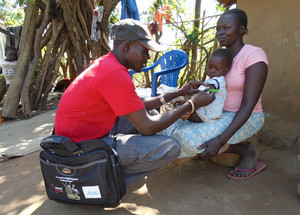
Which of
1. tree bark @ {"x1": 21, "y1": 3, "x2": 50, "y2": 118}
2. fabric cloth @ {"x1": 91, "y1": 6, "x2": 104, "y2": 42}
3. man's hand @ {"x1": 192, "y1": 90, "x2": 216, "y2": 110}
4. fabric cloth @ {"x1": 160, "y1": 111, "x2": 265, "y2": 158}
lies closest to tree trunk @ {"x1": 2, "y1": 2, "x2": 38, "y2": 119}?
tree bark @ {"x1": 21, "y1": 3, "x2": 50, "y2": 118}

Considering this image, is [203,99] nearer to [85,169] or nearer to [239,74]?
[239,74]

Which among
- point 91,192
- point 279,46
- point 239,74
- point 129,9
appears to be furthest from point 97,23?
point 91,192

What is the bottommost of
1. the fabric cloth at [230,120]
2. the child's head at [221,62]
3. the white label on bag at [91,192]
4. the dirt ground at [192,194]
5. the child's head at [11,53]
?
the dirt ground at [192,194]

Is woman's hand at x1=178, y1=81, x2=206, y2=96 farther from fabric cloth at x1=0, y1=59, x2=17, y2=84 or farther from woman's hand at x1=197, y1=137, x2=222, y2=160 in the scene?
fabric cloth at x1=0, y1=59, x2=17, y2=84

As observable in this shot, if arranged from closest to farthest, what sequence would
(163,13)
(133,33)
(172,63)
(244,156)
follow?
(133,33), (244,156), (172,63), (163,13)

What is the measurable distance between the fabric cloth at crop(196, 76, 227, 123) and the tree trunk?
4.63 m

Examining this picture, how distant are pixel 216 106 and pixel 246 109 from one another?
243mm

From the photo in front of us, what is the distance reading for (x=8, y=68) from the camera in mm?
5391

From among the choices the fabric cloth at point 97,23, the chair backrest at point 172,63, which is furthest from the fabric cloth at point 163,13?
the chair backrest at point 172,63

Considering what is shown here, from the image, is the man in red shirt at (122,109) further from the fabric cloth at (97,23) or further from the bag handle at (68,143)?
the fabric cloth at (97,23)

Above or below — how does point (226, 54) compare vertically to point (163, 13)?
below

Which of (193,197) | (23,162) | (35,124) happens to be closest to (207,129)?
(193,197)

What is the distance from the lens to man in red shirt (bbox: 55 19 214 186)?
158 centimetres

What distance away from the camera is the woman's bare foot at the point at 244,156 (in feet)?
7.06
